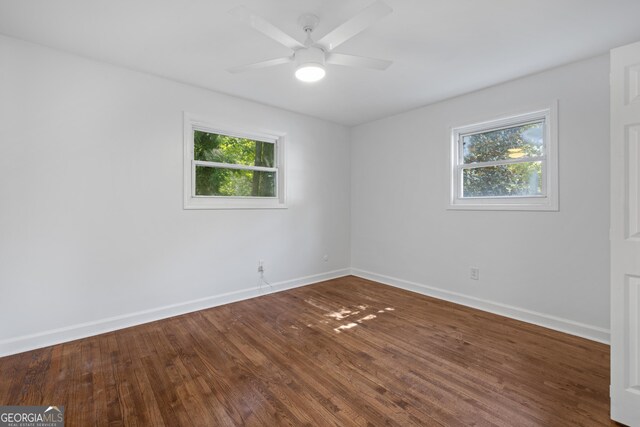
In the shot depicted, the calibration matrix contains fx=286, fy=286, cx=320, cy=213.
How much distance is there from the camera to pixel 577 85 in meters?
2.60

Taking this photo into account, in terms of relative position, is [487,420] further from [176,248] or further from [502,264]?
[176,248]

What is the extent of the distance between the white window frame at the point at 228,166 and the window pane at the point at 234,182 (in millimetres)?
57

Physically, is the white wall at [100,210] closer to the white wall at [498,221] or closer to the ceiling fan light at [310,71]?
the ceiling fan light at [310,71]

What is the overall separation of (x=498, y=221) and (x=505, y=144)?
86cm

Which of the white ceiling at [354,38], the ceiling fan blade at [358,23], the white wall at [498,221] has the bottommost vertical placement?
the white wall at [498,221]

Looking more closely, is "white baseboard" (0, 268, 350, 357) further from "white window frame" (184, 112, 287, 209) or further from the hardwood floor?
"white window frame" (184, 112, 287, 209)

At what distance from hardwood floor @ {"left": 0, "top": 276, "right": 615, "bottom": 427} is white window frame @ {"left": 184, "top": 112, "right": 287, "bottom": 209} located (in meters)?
1.29

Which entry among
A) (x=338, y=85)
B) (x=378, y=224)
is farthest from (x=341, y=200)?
(x=338, y=85)

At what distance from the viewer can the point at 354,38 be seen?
226 centimetres

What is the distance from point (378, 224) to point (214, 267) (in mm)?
2432

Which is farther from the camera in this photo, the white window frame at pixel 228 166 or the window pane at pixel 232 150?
the window pane at pixel 232 150

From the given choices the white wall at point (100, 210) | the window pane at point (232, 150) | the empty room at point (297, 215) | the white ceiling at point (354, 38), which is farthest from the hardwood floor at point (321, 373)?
the white ceiling at point (354, 38)

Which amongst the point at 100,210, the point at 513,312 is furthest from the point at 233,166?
the point at 513,312

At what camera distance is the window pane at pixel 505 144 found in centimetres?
296
